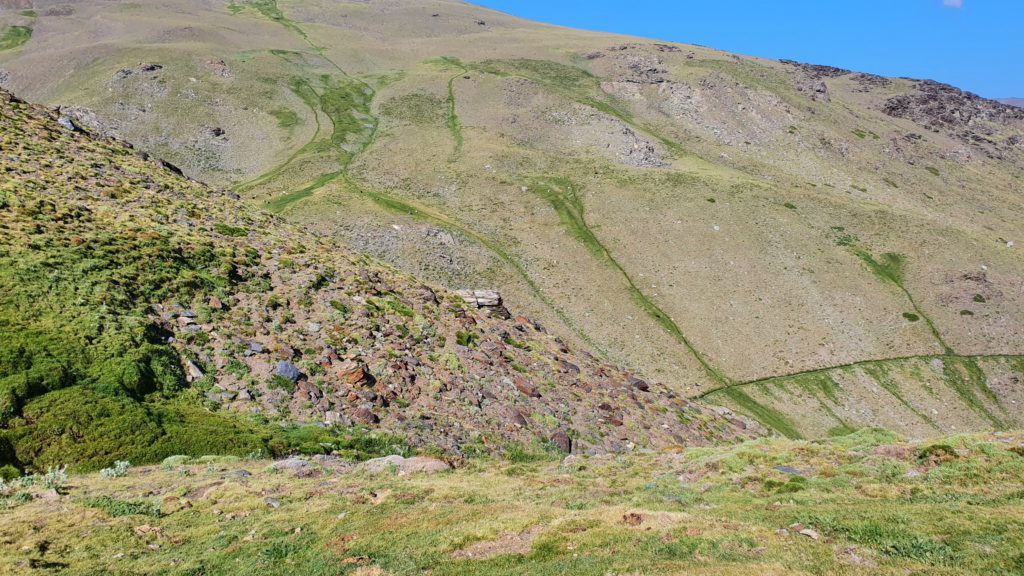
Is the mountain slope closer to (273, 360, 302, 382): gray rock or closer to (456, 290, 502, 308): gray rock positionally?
(456, 290, 502, 308): gray rock

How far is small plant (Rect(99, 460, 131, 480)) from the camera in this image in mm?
21925

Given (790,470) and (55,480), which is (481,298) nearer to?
(790,470)

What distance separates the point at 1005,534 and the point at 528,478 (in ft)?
57.6

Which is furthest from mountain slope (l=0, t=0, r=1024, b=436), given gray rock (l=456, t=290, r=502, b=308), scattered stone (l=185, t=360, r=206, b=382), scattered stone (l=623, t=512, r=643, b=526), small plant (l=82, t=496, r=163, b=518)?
small plant (l=82, t=496, r=163, b=518)

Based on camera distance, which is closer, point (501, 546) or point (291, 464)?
point (501, 546)

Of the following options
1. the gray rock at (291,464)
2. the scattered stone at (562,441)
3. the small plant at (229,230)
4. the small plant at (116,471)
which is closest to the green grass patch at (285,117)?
the small plant at (229,230)

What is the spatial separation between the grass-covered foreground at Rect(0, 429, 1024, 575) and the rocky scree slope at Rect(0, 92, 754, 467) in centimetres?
441

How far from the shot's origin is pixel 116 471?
22.2m

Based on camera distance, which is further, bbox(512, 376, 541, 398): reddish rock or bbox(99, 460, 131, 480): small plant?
bbox(512, 376, 541, 398): reddish rock

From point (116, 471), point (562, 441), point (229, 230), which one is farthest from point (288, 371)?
point (229, 230)

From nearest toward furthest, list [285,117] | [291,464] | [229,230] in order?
[291,464]
[229,230]
[285,117]

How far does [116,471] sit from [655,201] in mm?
106868

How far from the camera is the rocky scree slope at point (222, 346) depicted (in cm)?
2550

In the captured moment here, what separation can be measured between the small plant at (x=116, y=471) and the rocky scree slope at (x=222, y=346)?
1160mm
